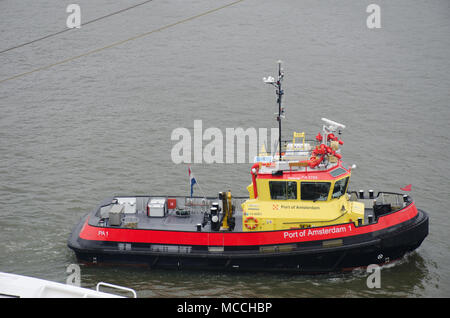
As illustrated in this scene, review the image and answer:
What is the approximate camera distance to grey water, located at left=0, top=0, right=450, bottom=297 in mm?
20281

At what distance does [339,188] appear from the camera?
19.8m

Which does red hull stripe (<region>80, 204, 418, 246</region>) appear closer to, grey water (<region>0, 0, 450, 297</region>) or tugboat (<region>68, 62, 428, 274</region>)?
tugboat (<region>68, 62, 428, 274</region>)

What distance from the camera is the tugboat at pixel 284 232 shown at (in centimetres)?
1922

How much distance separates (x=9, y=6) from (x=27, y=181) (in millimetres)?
21674

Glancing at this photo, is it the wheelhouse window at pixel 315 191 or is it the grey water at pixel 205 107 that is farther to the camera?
the grey water at pixel 205 107

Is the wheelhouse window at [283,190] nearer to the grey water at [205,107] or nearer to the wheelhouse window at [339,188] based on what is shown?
the wheelhouse window at [339,188]

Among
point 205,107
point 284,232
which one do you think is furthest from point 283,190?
point 205,107

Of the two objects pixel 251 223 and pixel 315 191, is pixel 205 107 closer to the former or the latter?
pixel 251 223

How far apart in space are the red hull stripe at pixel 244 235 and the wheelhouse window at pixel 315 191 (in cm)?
100

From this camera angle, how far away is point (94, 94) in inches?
1314

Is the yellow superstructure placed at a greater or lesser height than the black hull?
greater

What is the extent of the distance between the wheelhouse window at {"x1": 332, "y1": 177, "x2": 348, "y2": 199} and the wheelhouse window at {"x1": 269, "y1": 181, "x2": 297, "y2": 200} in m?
1.23

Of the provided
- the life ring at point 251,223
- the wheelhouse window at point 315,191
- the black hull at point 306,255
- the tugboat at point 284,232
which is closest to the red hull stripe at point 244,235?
the tugboat at point 284,232

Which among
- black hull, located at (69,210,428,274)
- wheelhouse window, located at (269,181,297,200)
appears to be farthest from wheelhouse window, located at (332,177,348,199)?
black hull, located at (69,210,428,274)
